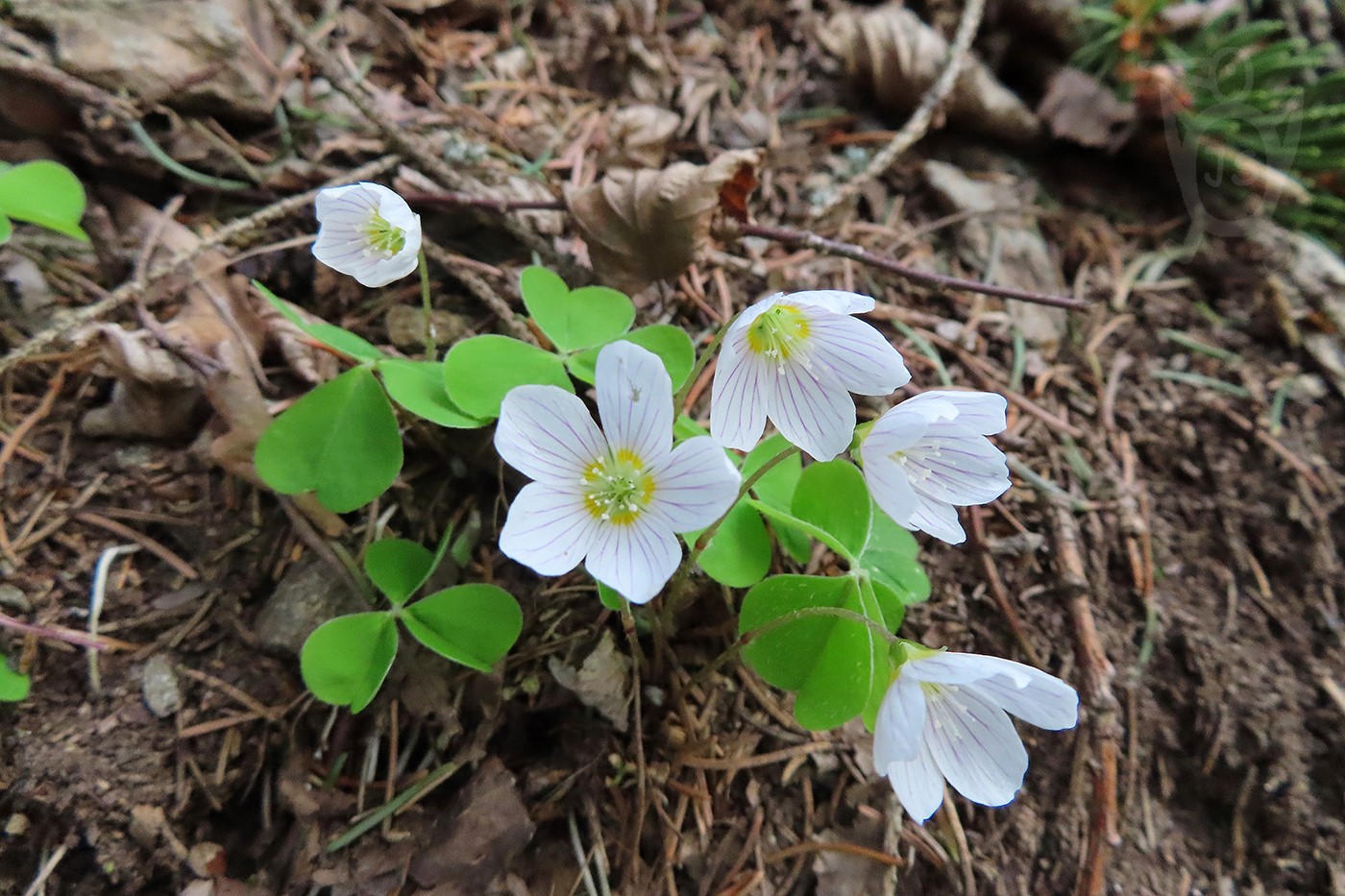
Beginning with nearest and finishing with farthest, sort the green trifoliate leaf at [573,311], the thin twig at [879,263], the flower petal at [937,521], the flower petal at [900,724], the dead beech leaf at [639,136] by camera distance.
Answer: the flower petal at [900,724], the flower petal at [937,521], the green trifoliate leaf at [573,311], the thin twig at [879,263], the dead beech leaf at [639,136]

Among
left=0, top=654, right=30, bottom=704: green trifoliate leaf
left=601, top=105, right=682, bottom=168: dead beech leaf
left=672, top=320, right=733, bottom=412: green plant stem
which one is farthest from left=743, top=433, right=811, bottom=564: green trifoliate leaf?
left=0, top=654, right=30, bottom=704: green trifoliate leaf

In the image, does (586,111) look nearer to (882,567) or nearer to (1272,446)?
(882,567)

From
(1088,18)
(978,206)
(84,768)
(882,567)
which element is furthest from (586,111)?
(84,768)

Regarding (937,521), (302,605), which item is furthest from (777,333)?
(302,605)

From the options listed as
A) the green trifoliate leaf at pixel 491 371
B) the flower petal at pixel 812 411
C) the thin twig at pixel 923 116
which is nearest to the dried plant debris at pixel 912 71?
the thin twig at pixel 923 116

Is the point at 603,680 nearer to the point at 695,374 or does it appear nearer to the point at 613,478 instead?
the point at 613,478

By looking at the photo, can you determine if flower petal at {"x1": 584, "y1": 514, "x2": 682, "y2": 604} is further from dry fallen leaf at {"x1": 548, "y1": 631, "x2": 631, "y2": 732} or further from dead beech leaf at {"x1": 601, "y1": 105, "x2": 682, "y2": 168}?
dead beech leaf at {"x1": 601, "y1": 105, "x2": 682, "y2": 168}

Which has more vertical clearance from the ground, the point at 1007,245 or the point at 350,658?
the point at 1007,245

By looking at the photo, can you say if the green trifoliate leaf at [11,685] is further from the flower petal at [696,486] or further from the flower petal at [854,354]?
the flower petal at [854,354]
